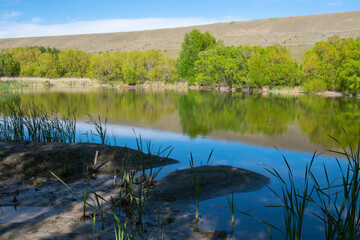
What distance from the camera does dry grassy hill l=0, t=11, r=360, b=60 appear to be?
80562mm

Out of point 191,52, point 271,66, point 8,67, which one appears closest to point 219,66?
point 271,66

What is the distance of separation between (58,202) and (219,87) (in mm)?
40036

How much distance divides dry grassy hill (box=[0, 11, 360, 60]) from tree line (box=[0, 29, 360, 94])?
2854 centimetres

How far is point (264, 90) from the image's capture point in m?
38.9

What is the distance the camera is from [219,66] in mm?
40906

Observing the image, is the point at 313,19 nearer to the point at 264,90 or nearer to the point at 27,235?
the point at 264,90

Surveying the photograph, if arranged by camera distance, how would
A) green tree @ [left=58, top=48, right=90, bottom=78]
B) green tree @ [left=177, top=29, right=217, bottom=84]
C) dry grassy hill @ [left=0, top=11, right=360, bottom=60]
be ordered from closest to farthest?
green tree @ [left=177, top=29, right=217, bottom=84]
green tree @ [left=58, top=48, right=90, bottom=78]
dry grassy hill @ [left=0, top=11, right=360, bottom=60]

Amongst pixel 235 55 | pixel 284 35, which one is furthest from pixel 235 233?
pixel 284 35

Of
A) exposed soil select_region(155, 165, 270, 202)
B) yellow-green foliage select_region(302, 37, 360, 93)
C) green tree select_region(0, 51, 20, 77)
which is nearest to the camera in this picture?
exposed soil select_region(155, 165, 270, 202)

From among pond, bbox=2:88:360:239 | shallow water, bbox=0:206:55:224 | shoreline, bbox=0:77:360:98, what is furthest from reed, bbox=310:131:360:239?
shoreline, bbox=0:77:360:98

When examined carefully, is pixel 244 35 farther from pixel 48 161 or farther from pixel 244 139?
pixel 48 161

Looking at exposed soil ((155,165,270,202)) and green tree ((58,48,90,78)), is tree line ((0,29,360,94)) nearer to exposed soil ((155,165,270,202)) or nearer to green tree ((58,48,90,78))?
green tree ((58,48,90,78))

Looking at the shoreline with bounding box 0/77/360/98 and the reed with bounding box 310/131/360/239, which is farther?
the shoreline with bounding box 0/77/360/98

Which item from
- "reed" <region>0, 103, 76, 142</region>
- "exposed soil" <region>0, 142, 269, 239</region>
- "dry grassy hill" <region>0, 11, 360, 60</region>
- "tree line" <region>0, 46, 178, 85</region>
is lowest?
"exposed soil" <region>0, 142, 269, 239</region>
